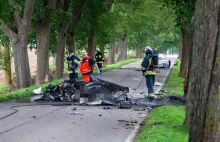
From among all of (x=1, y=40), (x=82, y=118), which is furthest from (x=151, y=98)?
(x=1, y=40)

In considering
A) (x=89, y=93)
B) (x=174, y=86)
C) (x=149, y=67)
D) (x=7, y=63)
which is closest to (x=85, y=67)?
(x=89, y=93)

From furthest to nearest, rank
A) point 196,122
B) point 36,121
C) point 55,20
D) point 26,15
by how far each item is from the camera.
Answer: point 55,20
point 26,15
point 36,121
point 196,122

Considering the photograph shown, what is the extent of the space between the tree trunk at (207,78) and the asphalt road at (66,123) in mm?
2861

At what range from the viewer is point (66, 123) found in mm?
9250

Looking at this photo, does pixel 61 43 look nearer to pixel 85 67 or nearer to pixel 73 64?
pixel 73 64

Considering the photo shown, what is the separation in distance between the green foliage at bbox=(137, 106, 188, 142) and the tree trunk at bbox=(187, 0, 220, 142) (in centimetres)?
216

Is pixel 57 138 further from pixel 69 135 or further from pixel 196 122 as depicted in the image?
pixel 196 122

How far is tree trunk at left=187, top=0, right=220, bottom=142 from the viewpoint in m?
4.78

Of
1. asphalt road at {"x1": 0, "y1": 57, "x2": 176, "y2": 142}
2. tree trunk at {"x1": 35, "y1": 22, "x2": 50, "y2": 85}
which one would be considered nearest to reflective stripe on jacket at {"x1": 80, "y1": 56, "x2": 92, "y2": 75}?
asphalt road at {"x1": 0, "y1": 57, "x2": 176, "y2": 142}

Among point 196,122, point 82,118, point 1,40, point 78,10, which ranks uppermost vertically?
point 78,10

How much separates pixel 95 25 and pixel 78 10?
333 cm

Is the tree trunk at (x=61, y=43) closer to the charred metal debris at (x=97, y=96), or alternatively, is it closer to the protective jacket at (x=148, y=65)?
the charred metal debris at (x=97, y=96)

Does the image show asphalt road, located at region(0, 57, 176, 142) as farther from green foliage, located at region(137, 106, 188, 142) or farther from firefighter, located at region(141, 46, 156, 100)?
firefighter, located at region(141, 46, 156, 100)

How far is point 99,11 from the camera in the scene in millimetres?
27109
